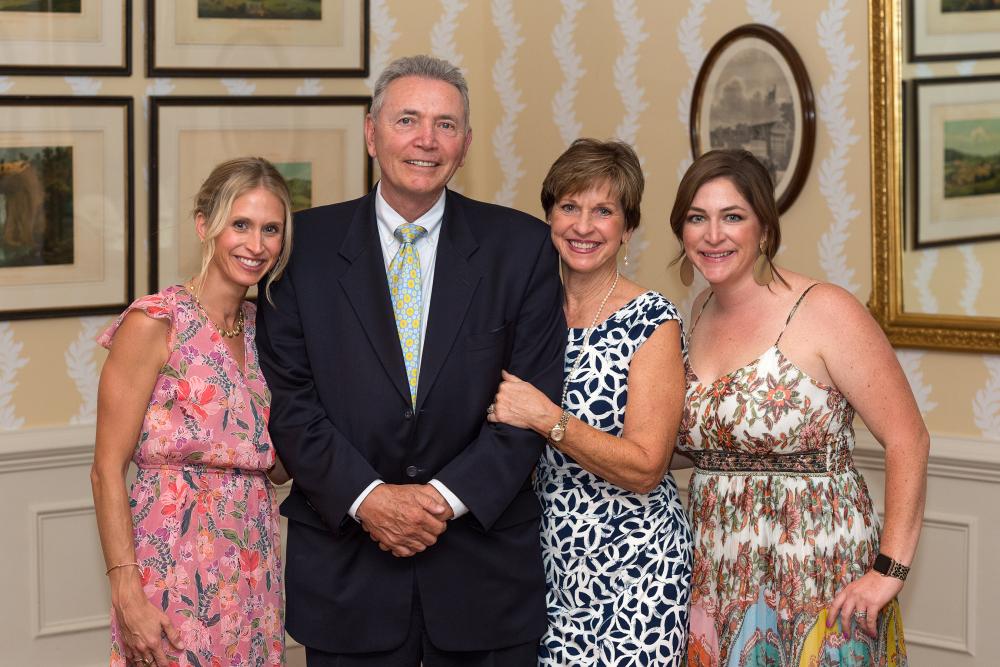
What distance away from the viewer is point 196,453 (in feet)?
7.96

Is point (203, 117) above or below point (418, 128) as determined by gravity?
above

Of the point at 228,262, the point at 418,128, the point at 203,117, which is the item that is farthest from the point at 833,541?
the point at 203,117

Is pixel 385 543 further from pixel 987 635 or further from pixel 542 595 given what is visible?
pixel 987 635

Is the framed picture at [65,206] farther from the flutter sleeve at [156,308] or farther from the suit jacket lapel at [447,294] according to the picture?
the suit jacket lapel at [447,294]

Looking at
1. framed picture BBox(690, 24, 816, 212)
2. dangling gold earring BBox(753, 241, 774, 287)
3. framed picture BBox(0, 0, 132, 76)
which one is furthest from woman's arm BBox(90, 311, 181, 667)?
framed picture BBox(690, 24, 816, 212)

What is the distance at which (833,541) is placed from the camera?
2422 millimetres

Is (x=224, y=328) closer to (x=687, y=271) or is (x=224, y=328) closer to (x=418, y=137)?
(x=418, y=137)

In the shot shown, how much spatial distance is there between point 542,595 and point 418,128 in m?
0.98

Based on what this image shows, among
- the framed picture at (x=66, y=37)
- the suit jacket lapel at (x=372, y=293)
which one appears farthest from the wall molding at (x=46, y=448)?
the suit jacket lapel at (x=372, y=293)

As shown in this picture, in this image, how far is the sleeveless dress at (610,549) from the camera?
2.43 m

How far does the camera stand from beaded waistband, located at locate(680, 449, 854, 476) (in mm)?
2451

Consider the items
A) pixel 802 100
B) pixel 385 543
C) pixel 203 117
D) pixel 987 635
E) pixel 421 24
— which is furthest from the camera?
pixel 421 24

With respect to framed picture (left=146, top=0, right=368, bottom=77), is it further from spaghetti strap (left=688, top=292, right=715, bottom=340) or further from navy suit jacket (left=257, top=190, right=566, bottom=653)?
spaghetti strap (left=688, top=292, right=715, bottom=340)

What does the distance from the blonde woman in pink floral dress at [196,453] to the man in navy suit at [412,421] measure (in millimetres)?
101
